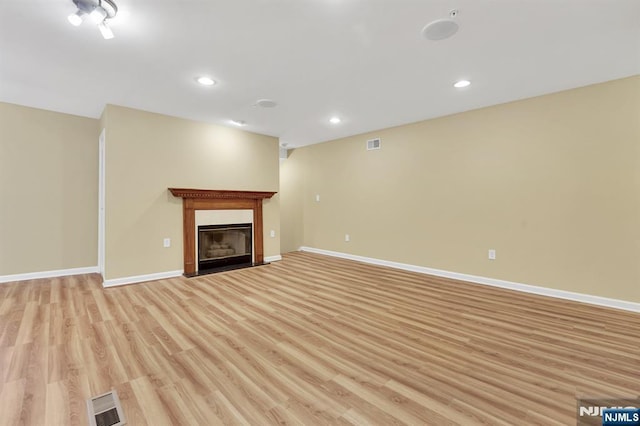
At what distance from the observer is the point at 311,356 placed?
2062 millimetres

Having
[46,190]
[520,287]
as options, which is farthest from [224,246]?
[520,287]

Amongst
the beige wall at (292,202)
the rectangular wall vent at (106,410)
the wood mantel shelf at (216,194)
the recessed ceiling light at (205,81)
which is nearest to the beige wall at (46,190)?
the wood mantel shelf at (216,194)

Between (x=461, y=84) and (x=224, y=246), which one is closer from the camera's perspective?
(x=461, y=84)

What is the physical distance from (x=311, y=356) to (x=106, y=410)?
123 cm

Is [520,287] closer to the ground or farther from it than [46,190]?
closer to the ground

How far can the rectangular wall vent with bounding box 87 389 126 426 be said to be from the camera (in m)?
1.42

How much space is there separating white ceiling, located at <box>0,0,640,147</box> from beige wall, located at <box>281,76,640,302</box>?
0.38m

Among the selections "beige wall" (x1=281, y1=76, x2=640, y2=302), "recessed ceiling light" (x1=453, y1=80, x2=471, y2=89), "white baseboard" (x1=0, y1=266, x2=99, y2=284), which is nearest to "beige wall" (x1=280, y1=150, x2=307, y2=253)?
"beige wall" (x1=281, y1=76, x2=640, y2=302)

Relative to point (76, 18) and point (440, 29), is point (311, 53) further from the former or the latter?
point (76, 18)

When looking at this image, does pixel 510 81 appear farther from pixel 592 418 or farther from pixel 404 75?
pixel 592 418

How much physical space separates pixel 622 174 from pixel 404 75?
264 centimetres

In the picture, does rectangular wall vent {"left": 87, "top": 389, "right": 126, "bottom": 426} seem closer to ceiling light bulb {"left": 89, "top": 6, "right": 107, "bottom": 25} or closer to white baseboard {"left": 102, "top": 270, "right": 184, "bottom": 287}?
ceiling light bulb {"left": 89, "top": 6, "right": 107, "bottom": 25}

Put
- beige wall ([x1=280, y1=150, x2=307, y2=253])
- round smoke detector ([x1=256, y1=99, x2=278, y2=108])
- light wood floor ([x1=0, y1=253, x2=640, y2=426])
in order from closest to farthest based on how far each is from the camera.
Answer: light wood floor ([x1=0, y1=253, x2=640, y2=426]) < round smoke detector ([x1=256, y1=99, x2=278, y2=108]) < beige wall ([x1=280, y1=150, x2=307, y2=253])

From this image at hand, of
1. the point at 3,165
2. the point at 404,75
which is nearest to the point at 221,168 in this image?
the point at 3,165
